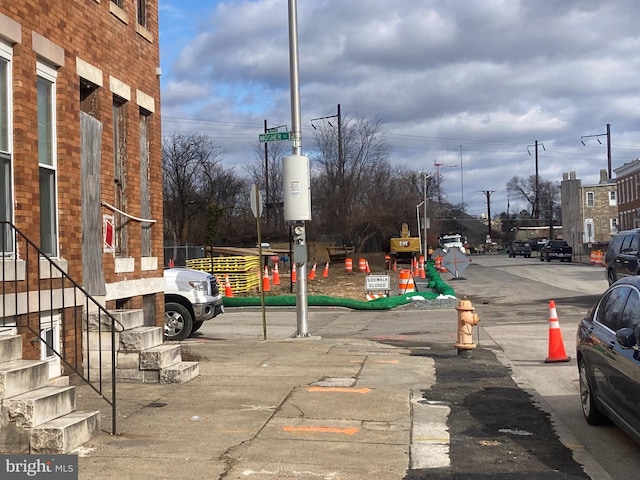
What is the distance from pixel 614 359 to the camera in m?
6.03

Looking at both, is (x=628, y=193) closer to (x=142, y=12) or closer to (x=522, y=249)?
Result: (x=522, y=249)

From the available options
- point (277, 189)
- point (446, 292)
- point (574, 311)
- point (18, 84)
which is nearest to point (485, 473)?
point (18, 84)

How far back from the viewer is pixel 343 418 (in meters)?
7.11

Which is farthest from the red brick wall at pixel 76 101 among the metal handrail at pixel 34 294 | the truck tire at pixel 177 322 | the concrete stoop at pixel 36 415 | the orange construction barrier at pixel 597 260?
the orange construction barrier at pixel 597 260

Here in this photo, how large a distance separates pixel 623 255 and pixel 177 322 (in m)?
12.1

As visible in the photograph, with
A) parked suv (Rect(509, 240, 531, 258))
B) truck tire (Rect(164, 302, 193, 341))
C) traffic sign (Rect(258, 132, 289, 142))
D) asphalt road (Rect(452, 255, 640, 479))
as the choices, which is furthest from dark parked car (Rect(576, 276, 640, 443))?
parked suv (Rect(509, 240, 531, 258))

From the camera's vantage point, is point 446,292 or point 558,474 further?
point 446,292

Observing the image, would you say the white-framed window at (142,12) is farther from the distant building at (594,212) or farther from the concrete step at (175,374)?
the distant building at (594,212)

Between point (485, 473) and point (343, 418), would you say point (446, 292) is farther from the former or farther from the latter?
point (485, 473)

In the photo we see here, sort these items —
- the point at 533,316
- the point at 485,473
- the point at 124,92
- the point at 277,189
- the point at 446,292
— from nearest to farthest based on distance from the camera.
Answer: the point at 485,473 < the point at 124,92 < the point at 533,316 < the point at 446,292 < the point at 277,189

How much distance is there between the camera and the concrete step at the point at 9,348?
20.3 feet

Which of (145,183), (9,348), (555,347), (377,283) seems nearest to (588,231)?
(377,283)

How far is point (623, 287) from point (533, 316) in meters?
12.2

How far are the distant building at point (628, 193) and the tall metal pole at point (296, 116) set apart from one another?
52.0m
